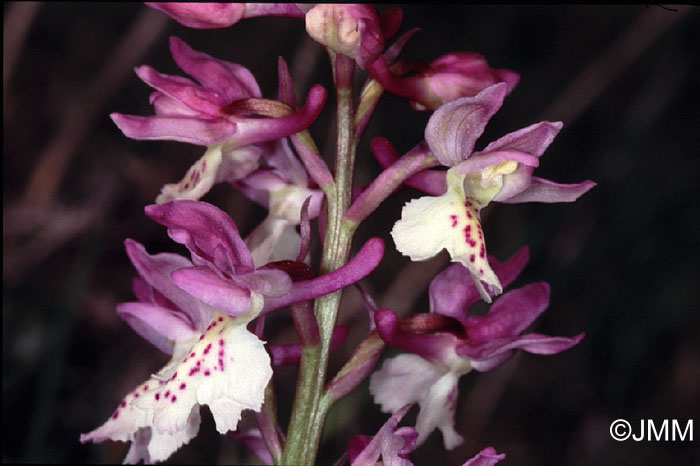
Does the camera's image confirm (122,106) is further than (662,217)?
Yes

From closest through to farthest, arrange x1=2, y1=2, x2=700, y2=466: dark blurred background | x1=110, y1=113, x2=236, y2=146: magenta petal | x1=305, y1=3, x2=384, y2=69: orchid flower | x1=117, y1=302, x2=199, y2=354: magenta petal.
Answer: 1. x1=305, y1=3, x2=384, y2=69: orchid flower
2. x1=110, y1=113, x2=236, y2=146: magenta petal
3. x1=117, y1=302, x2=199, y2=354: magenta petal
4. x1=2, y1=2, x2=700, y2=466: dark blurred background

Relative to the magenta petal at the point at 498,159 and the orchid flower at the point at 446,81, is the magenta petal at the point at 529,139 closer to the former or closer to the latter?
the magenta petal at the point at 498,159

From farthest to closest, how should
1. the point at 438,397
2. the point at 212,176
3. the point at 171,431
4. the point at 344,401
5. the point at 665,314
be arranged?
the point at 665,314 < the point at 344,401 < the point at 438,397 < the point at 212,176 < the point at 171,431

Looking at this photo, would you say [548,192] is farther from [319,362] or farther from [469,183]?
[319,362]

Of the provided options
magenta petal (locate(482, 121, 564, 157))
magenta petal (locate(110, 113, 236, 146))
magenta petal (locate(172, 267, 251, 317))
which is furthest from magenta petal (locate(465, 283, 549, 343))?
magenta petal (locate(110, 113, 236, 146))

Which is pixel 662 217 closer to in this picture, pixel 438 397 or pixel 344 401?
Answer: pixel 344 401

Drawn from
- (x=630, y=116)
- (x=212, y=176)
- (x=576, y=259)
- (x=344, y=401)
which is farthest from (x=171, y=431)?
(x=630, y=116)

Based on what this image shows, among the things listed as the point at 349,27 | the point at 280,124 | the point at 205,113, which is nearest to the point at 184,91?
the point at 205,113

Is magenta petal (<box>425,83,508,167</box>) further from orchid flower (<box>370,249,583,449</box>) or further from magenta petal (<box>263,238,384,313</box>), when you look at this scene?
orchid flower (<box>370,249,583,449</box>)
